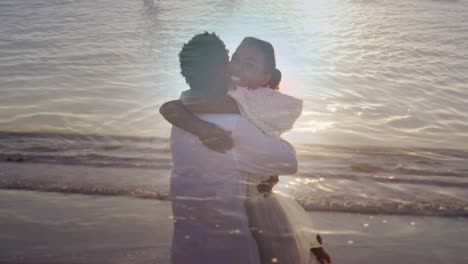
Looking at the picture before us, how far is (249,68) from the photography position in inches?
106

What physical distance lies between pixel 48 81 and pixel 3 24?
8.03 meters

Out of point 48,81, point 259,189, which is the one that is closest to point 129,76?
point 48,81

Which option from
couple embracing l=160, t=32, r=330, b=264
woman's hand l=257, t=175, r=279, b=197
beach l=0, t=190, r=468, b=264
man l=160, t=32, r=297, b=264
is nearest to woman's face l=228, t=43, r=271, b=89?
couple embracing l=160, t=32, r=330, b=264

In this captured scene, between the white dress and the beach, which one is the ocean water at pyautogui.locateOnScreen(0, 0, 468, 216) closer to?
the beach

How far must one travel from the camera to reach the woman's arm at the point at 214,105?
245 cm

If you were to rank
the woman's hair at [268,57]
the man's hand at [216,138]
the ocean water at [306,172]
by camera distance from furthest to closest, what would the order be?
the ocean water at [306,172] < the woman's hair at [268,57] < the man's hand at [216,138]

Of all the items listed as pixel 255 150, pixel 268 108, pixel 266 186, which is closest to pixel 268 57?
pixel 268 108

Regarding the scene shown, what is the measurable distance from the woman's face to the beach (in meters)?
1.76

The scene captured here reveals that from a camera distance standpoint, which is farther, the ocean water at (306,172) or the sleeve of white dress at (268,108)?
the ocean water at (306,172)

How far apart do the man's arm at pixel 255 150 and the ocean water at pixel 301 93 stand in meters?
2.43

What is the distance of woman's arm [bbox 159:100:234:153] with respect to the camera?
92.4 inches

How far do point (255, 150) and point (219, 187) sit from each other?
0.26 meters

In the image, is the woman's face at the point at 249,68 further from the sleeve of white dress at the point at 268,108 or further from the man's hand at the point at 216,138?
the man's hand at the point at 216,138

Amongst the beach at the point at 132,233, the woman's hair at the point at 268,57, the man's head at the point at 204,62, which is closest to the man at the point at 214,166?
the man's head at the point at 204,62
